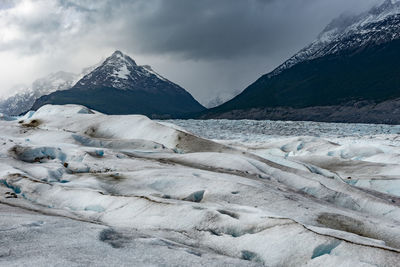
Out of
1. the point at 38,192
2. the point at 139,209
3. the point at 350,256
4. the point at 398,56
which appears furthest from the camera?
the point at 398,56

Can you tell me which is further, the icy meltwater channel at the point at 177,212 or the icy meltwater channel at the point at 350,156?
the icy meltwater channel at the point at 350,156

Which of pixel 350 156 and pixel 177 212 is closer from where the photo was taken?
pixel 177 212

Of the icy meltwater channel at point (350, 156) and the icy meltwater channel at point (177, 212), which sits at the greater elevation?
the icy meltwater channel at point (177, 212)

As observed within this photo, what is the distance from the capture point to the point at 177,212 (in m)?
7.12

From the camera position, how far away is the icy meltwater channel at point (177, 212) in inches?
204

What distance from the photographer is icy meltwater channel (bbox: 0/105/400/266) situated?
17.0 feet

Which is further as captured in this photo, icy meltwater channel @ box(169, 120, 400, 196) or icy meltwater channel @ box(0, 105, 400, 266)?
icy meltwater channel @ box(169, 120, 400, 196)

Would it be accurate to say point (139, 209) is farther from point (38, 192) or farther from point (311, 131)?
point (311, 131)

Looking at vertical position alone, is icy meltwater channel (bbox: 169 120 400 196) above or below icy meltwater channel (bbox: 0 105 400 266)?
below

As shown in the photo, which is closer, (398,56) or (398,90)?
(398,90)

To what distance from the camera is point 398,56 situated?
186500mm

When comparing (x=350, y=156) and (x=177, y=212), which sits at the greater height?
(x=177, y=212)

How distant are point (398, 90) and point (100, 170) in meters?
162

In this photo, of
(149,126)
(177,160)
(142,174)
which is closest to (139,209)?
(142,174)
